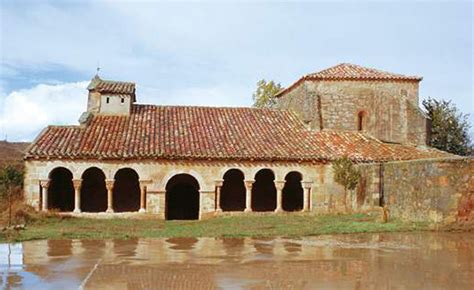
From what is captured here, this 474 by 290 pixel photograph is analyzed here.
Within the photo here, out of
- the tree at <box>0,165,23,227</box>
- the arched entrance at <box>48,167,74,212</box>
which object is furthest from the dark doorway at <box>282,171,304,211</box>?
the tree at <box>0,165,23,227</box>

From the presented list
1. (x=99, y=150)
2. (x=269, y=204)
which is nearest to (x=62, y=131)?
(x=99, y=150)

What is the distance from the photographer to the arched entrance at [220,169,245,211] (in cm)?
2492

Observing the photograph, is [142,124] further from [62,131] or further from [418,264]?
[418,264]

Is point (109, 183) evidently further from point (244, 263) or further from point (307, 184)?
point (244, 263)

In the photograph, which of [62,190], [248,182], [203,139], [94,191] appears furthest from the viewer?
[62,190]

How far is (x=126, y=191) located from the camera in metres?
24.1

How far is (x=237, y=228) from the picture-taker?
54.0ft

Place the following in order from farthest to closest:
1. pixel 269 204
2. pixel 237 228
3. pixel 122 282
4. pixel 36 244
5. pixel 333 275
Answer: pixel 269 204, pixel 237 228, pixel 36 244, pixel 333 275, pixel 122 282

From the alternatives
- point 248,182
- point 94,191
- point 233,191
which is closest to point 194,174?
point 248,182

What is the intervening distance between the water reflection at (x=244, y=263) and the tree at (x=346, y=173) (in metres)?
8.52

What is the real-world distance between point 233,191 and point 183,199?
2.34 meters

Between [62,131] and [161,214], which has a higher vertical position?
[62,131]

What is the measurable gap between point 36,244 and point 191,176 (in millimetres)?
11755

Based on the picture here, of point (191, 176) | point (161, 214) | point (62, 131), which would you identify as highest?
point (62, 131)
